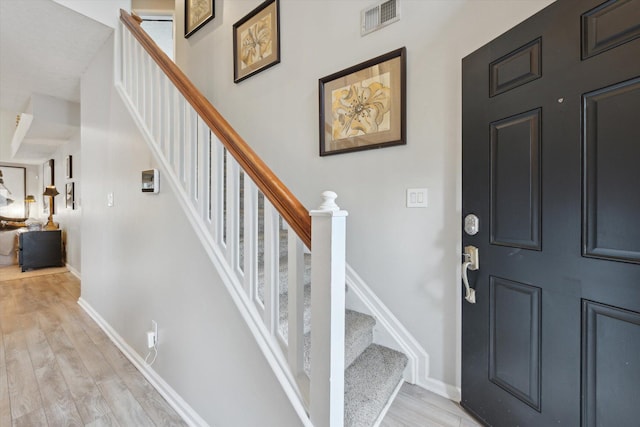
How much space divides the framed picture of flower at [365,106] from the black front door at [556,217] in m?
0.38

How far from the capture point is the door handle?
1.34 meters

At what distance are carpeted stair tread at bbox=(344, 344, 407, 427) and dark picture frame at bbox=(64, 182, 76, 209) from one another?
5.39 meters

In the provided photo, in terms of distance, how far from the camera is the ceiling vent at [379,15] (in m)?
1.63

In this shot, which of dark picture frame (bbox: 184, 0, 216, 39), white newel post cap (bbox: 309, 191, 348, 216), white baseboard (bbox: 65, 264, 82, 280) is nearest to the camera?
white newel post cap (bbox: 309, 191, 348, 216)

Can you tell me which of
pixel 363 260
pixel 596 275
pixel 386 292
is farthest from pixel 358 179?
pixel 596 275

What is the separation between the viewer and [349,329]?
1.56 m

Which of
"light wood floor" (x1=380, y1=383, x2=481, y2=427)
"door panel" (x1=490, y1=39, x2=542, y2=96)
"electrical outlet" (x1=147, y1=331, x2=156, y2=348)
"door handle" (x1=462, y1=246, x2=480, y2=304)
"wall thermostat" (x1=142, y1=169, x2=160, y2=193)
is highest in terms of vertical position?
"door panel" (x1=490, y1=39, x2=542, y2=96)

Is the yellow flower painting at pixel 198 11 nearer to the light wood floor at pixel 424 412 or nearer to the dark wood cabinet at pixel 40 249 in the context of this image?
the light wood floor at pixel 424 412

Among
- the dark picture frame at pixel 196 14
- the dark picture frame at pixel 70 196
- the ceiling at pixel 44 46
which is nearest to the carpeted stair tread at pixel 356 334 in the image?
the ceiling at pixel 44 46

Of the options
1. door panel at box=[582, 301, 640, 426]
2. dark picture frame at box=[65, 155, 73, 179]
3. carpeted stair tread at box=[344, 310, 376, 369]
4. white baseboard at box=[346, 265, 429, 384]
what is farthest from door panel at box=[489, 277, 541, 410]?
dark picture frame at box=[65, 155, 73, 179]

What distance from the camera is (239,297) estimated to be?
117 centimetres

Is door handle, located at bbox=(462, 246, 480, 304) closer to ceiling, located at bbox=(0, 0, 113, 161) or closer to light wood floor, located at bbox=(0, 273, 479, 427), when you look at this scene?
light wood floor, located at bbox=(0, 273, 479, 427)

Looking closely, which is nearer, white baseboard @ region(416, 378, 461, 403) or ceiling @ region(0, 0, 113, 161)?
white baseboard @ region(416, 378, 461, 403)

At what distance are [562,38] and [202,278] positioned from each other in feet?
6.04
